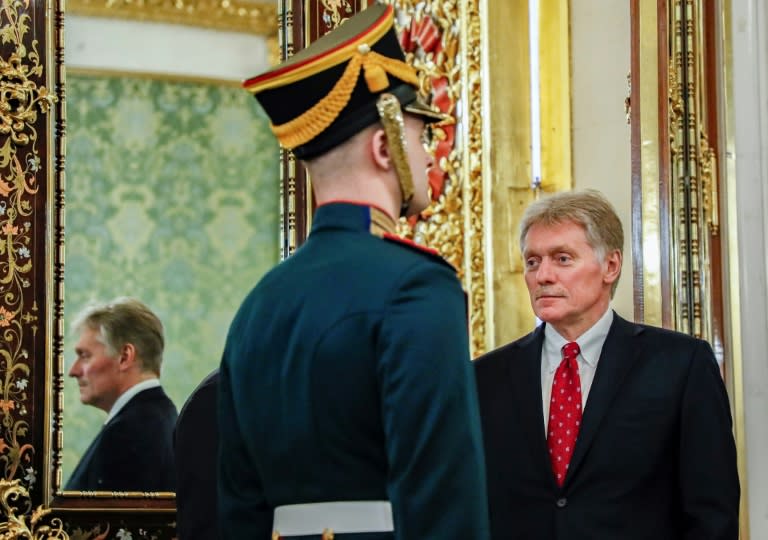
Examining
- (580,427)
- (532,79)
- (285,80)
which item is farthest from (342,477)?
(532,79)

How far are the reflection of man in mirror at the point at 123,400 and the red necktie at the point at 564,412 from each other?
45.7 inches

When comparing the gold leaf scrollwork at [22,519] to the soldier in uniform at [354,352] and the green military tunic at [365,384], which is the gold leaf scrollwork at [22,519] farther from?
the green military tunic at [365,384]

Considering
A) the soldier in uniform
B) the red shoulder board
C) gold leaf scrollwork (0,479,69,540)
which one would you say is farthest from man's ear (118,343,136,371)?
the red shoulder board

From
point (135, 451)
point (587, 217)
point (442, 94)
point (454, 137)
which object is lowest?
point (135, 451)

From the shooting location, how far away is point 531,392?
2.75 metres

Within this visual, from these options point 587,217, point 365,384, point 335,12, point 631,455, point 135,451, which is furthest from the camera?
point 335,12

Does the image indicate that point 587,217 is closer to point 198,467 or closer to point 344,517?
point 198,467

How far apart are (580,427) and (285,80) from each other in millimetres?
1009

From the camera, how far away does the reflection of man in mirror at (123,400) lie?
3.47 meters

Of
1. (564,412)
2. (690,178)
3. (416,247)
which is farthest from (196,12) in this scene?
(416,247)

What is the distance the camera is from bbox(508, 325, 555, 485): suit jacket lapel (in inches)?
105

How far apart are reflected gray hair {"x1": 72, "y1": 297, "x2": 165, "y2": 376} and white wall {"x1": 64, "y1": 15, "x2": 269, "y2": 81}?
24.1 inches

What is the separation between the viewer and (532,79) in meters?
4.12

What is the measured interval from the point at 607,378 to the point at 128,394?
133 centimetres
